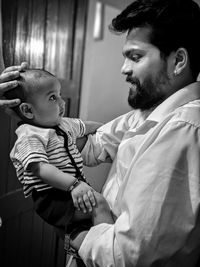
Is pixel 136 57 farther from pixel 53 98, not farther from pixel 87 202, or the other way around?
pixel 87 202

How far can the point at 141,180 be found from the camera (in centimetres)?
92

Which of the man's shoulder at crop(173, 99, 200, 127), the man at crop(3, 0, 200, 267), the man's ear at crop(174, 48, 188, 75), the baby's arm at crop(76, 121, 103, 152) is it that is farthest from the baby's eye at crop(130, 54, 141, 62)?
the baby's arm at crop(76, 121, 103, 152)

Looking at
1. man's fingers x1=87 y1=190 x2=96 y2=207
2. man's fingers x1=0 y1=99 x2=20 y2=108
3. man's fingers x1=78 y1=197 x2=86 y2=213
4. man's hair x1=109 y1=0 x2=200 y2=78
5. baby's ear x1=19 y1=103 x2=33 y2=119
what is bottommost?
man's fingers x1=78 y1=197 x2=86 y2=213

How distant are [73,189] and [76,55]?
4.58ft

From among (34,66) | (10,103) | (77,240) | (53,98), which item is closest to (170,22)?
(53,98)

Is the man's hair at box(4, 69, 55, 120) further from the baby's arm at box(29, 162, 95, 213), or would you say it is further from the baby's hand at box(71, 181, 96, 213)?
the baby's hand at box(71, 181, 96, 213)

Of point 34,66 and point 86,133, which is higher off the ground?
point 34,66

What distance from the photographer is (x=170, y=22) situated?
110cm

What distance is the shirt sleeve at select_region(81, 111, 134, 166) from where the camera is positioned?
1.30 m

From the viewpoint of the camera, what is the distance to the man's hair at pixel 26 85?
1123 mm

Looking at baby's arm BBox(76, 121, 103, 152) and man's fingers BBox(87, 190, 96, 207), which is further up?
baby's arm BBox(76, 121, 103, 152)

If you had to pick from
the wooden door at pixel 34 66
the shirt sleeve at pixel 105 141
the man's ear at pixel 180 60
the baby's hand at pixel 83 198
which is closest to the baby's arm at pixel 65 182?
the baby's hand at pixel 83 198

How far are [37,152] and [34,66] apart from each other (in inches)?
37.1

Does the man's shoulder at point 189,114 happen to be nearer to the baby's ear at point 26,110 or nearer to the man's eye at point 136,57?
the man's eye at point 136,57
